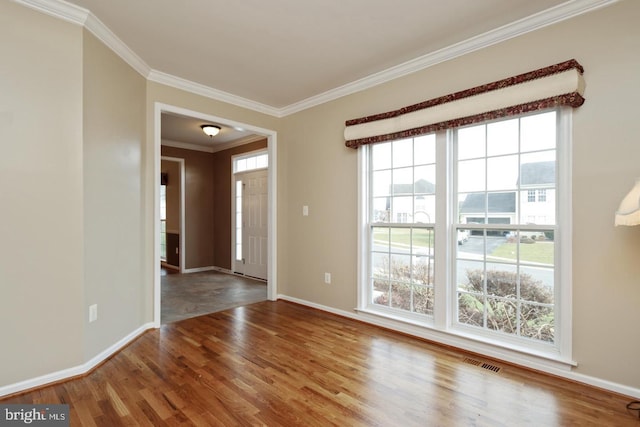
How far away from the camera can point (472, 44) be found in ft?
8.79

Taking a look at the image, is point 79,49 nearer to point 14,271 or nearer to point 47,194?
point 47,194

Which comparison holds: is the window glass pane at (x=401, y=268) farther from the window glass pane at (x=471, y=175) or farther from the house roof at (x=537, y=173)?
the house roof at (x=537, y=173)

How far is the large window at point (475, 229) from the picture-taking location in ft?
7.88

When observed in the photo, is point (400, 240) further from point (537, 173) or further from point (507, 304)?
point (537, 173)

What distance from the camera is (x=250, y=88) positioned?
12.1 ft

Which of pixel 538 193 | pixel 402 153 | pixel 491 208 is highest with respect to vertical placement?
pixel 402 153

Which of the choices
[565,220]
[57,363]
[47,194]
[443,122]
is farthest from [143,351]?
[565,220]

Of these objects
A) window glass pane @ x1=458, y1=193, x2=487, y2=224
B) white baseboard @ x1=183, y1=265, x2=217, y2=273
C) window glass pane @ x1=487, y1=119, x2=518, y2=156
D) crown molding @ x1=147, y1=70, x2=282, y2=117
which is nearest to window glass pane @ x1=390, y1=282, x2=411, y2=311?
window glass pane @ x1=458, y1=193, x2=487, y2=224

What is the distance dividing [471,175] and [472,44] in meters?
1.10

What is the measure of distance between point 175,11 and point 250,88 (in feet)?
4.62

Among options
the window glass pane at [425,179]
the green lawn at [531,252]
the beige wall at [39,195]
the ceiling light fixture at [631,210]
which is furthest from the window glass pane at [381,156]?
the beige wall at [39,195]

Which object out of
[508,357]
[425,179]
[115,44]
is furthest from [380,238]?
[115,44]

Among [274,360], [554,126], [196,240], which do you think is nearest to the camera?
[554,126]

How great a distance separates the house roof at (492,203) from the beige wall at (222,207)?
4685 mm
